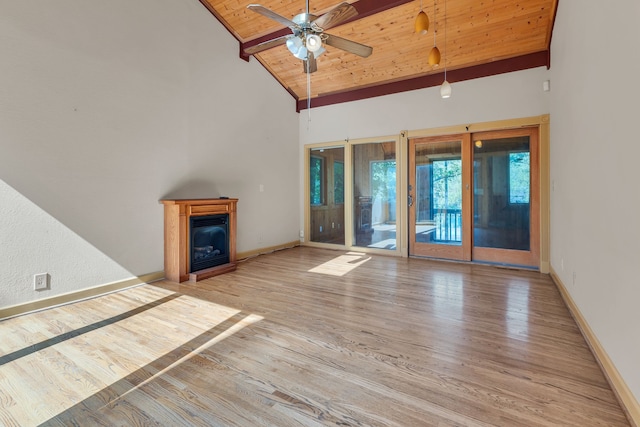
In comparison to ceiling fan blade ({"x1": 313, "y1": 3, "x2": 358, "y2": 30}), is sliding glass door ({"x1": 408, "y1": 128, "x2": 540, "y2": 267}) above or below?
below

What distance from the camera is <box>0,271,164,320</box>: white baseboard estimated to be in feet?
9.20

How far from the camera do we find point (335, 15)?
2631mm

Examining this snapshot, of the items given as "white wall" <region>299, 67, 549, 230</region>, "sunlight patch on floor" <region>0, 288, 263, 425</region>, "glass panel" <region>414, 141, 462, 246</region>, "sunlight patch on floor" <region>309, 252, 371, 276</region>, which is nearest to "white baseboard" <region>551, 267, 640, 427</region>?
"glass panel" <region>414, 141, 462, 246</region>

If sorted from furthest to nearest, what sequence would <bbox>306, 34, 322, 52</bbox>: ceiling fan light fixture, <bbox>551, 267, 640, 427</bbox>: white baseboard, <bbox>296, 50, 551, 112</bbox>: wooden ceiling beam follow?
<bbox>296, 50, 551, 112</bbox>: wooden ceiling beam → <bbox>306, 34, 322, 52</bbox>: ceiling fan light fixture → <bbox>551, 267, 640, 427</bbox>: white baseboard

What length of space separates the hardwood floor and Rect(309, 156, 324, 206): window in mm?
3099

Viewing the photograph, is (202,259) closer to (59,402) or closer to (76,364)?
(76,364)

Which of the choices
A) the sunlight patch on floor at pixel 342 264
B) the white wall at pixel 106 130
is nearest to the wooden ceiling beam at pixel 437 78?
the white wall at pixel 106 130

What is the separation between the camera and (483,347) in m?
2.21

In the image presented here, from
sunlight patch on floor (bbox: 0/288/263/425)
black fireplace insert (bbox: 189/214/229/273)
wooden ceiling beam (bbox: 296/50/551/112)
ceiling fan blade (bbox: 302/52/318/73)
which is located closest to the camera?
sunlight patch on floor (bbox: 0/288/263/425)

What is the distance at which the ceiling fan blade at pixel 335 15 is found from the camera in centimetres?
254

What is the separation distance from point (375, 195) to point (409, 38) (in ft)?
8.37

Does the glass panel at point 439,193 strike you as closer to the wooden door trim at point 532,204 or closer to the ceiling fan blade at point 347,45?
the wooden door trim at point 532,204

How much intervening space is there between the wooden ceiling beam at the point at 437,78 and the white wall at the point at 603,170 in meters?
1.10

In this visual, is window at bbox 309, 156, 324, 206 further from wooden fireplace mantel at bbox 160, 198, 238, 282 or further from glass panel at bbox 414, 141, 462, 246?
wooden fireplace mantel at bbox 160, 198, 238, 282
